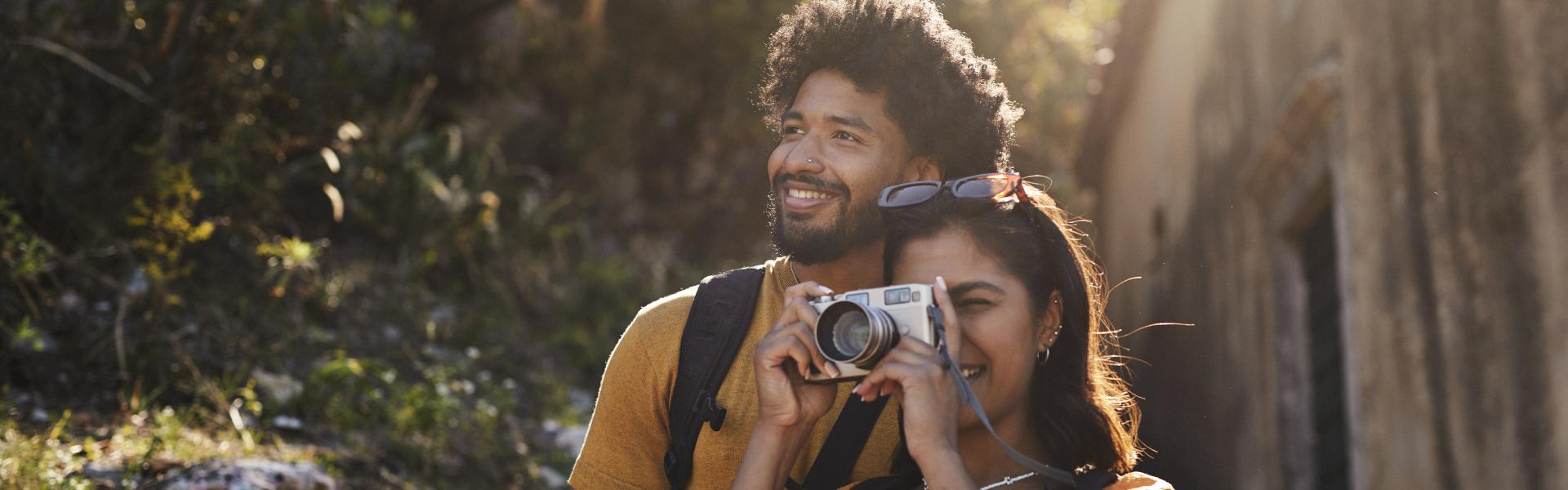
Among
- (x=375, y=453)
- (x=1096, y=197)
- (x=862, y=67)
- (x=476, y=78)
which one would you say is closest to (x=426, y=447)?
(x=375, y=453)

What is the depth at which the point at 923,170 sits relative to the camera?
3146 mm

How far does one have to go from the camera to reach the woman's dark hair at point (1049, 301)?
257cm

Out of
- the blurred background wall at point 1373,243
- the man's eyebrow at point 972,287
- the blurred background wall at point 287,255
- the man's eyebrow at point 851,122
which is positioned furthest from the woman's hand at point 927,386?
the blurred background wall at point 287,255

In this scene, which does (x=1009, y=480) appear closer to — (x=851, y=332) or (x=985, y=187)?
(x=851, y=332)

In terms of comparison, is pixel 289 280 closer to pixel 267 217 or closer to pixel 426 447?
pixel 267 217

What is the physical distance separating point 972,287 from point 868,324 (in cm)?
25

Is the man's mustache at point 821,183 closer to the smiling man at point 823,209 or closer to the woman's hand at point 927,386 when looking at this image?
the smiling man at point 823,209

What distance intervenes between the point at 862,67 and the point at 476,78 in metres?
7.97

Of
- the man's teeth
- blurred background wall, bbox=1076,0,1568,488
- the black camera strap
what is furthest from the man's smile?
blurred background wall, bbox=1076,0,1568,488

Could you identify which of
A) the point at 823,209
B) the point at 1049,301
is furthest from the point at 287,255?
the point at 1049,301

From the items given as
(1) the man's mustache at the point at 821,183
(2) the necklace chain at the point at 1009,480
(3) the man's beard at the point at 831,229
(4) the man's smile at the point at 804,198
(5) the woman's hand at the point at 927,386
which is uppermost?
(1) the man's mustache at the point at 821,183

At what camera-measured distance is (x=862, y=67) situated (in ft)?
10.1

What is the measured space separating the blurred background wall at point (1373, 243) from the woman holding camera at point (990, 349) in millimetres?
1232

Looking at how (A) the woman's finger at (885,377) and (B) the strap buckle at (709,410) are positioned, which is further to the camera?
(B) the strap buckle at (709,410)
